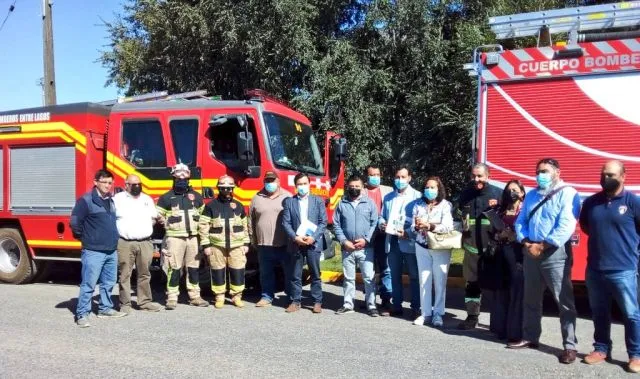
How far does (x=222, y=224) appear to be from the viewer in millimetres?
7762

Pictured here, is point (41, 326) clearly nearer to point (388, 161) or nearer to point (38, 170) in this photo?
point (38, 170)

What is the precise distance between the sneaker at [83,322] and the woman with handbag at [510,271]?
15.1ft

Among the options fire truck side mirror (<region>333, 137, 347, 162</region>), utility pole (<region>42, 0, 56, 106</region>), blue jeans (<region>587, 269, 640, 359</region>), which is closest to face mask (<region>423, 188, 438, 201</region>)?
blue jeans (<region>587, 269, 640, 359</region>)

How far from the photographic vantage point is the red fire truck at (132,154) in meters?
8.17

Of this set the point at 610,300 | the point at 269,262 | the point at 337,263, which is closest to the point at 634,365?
the point at 610,300

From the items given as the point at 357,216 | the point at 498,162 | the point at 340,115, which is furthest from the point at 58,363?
the point at 340,115

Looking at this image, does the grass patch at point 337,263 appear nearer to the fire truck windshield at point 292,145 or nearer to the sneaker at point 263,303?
the fire truck windshield at point 292,145

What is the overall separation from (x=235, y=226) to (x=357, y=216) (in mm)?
1631

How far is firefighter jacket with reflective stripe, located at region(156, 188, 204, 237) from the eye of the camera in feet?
25.5

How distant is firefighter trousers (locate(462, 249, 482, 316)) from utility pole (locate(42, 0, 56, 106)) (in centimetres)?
1236

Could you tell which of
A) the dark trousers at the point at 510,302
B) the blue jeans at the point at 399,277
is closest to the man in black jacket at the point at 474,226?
the dark trousers at the point at 510,302

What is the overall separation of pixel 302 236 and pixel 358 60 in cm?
841

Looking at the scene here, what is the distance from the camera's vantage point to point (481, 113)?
7.44 metres

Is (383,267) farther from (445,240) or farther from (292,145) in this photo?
(292,145)
